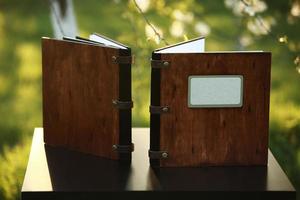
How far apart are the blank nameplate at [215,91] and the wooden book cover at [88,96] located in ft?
0.57

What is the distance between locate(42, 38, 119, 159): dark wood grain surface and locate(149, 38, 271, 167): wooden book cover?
12 centimetres

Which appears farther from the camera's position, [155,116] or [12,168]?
[12,168]

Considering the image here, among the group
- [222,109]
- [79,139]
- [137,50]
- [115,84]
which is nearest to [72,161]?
[79,139]

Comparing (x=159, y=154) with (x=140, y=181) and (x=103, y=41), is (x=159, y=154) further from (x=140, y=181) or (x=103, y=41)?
(x=103, y=41)

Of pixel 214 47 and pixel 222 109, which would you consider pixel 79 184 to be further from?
pixel 214 47

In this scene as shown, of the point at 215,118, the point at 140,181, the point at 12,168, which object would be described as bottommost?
the point at 12,168

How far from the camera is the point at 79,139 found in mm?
2039

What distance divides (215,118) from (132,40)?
978 mm

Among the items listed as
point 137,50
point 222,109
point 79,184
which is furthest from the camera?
point 137,50

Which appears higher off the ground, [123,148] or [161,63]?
[161,63]

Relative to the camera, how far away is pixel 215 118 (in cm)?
191

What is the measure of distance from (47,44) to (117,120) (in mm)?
317

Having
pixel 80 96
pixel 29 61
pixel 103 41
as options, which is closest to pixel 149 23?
pixel 29 61

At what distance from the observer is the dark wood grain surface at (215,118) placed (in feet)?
6.14
